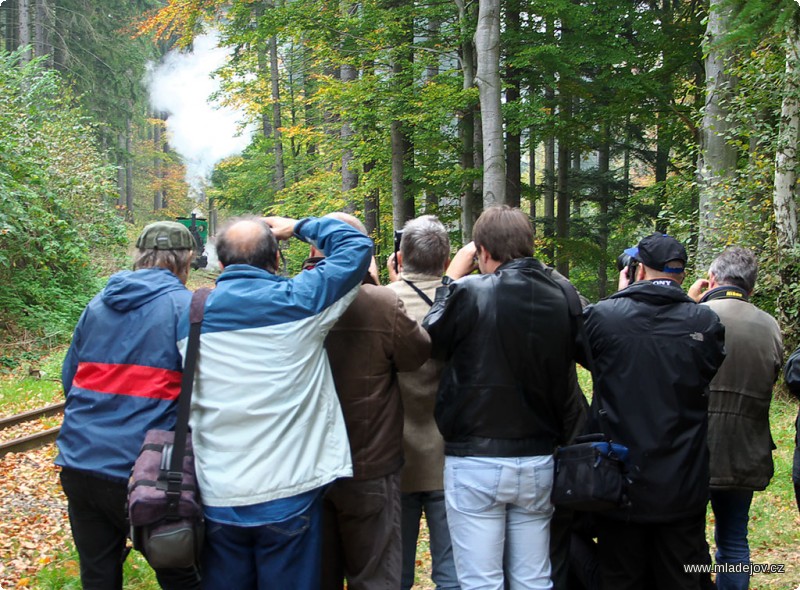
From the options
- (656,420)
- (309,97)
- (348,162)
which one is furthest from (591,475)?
(309,97)

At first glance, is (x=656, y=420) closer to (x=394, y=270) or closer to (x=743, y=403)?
(x=743, y=403)

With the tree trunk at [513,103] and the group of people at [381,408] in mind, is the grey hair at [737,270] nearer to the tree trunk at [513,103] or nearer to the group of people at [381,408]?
the group of people at [381,408]

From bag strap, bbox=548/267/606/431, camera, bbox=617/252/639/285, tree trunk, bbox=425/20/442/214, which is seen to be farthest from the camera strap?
tree trunk, bbox=425/20/442/214

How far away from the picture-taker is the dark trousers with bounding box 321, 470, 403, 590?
3279mm

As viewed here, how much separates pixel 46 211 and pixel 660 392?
16.4 meters

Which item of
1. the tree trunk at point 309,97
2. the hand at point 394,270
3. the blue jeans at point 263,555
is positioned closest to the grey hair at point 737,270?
the hand at point 394,270

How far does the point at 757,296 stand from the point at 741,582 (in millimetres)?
6700

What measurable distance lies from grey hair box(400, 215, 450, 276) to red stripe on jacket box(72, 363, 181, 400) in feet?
4.35

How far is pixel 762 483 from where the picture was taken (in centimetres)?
397

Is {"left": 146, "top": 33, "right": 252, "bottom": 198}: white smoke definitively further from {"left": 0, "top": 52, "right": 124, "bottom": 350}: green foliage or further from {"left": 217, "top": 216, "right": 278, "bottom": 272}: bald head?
{"left": 217, "top": 216, "right": 278, "bottom": 272}: bald head

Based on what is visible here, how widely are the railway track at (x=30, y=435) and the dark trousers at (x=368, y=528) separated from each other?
565 centimetres

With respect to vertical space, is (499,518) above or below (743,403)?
below

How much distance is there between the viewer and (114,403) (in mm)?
3125

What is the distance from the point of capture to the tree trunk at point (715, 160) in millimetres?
9922
